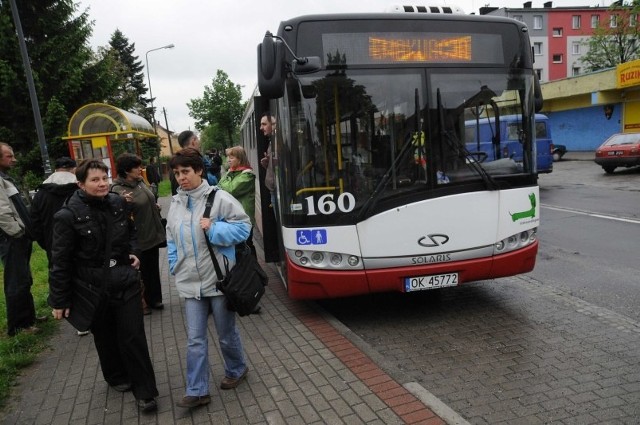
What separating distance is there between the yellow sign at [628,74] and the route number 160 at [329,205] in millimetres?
29416

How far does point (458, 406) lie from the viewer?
347 cm

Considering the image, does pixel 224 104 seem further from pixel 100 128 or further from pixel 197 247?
pixel 197 247

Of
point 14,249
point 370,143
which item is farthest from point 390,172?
point 14,249

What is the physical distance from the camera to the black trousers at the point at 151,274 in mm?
5773

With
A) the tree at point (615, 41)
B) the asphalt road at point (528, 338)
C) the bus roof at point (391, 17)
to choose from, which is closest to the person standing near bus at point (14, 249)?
the bus roof at point (391, 17)

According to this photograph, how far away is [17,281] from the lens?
511 cm

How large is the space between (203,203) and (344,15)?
248cm

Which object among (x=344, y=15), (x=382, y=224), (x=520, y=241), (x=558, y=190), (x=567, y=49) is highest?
(x=567, y=49)

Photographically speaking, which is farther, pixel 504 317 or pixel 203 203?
pixel 504 317

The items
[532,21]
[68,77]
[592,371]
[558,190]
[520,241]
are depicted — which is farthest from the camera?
[532,21]

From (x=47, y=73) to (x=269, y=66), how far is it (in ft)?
60.8

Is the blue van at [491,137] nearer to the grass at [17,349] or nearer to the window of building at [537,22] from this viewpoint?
the grass at [17,349]

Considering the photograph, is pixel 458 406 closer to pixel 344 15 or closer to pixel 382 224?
pixel 382 224

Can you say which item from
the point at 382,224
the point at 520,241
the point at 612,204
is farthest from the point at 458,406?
the point at 612,204
